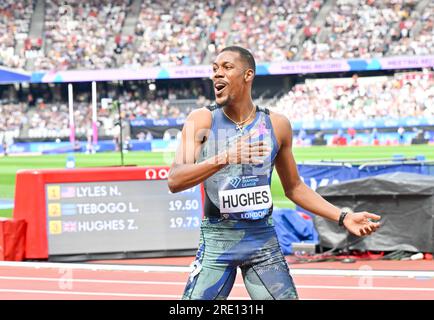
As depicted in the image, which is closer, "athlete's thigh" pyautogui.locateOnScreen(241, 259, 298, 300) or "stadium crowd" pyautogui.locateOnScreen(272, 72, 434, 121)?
"athlete's thigh" pyautogui.locateOnScreen(241, 259, 298, 300)

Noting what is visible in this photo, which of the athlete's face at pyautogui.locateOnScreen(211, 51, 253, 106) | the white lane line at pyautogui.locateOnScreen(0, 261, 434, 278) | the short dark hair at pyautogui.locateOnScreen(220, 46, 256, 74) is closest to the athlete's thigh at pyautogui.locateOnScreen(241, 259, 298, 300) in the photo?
the athlete's face at pyautogui.locateOnScreen(211, 51, 253, 106)

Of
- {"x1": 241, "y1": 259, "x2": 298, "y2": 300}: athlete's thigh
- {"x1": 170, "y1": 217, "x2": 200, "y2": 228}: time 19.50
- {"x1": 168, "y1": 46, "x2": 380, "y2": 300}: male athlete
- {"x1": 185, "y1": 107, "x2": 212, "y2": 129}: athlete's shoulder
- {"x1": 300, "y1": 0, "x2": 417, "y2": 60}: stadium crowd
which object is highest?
{"x1": 300, "y1": 0, "x2": 417, "y2": 60}: stadium crowd

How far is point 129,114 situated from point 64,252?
41.6m

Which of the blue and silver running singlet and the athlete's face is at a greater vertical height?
the athlete's face

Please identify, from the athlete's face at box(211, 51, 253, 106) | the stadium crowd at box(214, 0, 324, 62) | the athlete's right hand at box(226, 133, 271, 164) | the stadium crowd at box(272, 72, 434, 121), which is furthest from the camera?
the stadium crowd at box(214, 0, 324, 62)

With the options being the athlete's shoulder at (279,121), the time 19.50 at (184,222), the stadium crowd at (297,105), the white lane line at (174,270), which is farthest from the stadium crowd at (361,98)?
the athlete's shoulder at (279,121)

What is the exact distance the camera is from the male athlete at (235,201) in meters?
4.25

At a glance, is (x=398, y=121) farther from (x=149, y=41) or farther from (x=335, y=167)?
(x=335, y=167)

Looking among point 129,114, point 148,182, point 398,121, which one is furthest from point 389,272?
point 129,114

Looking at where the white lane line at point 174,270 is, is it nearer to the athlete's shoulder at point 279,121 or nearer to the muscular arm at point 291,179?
the muscular arm at point 291,179

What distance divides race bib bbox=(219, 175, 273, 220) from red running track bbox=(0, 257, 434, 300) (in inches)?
174

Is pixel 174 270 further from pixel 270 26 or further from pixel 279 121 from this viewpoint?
pixel 270 26

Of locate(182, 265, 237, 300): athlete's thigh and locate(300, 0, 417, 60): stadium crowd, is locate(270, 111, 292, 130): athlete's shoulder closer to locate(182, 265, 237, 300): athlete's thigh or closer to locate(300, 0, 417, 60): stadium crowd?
locate(182, 265, 237, 300): athlete's thigh

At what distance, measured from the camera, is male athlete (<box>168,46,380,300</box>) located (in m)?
4.25
